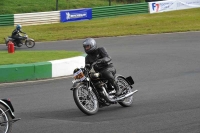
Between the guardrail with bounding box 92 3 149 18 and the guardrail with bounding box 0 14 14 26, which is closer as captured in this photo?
the guardrail with bounding box 0 14 14 26

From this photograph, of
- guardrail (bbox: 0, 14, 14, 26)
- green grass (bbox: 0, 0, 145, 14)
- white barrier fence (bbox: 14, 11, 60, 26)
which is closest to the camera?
guardrail (bbox: 0, 14, 14, 26)

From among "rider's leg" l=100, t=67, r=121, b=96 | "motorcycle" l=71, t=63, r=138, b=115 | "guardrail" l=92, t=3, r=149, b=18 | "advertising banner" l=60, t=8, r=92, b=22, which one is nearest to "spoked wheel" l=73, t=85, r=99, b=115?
"motorcycle" l=71, t=63, r=138, b=115

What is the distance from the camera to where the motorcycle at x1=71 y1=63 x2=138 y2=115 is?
30.1 ft

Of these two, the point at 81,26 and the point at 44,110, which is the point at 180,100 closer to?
the point at 44,110

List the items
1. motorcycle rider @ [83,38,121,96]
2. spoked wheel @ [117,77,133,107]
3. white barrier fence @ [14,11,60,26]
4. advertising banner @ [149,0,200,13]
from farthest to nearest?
advertising banner @ [149,0,200,13] → white barrier fence @ [14,11,60,26] → spoked wheel @ [117,77,133,107] → motorcycle rider @ [83,38,121,96]

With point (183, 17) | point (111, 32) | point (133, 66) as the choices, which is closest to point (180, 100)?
point (133, 66)

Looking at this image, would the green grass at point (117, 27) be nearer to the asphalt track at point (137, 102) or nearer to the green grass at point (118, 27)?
the green grass at point (118, 27)

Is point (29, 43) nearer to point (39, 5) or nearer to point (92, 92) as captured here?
point (92, 92)

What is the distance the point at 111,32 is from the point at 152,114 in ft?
63.8

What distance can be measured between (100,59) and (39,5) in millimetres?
32833

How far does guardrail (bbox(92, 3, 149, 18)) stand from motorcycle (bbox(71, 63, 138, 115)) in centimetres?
2523

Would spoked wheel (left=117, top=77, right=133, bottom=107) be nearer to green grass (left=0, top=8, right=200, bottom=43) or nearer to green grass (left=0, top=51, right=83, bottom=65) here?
green grass (left=0, top=51, right=83, bottom=65)

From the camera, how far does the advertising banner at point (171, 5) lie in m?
37.1

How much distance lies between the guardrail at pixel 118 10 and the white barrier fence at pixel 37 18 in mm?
2721
